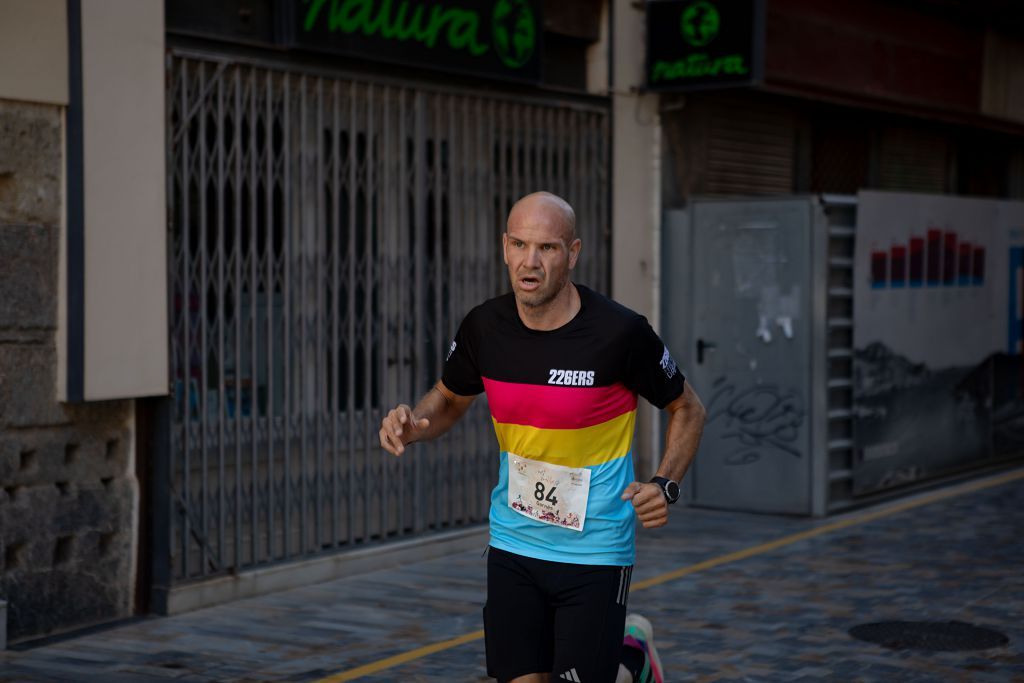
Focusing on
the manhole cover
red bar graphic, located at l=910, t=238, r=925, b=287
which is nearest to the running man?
the manhole cover

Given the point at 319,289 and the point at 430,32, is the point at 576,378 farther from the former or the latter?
the point at 430,32

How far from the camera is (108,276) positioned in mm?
8047

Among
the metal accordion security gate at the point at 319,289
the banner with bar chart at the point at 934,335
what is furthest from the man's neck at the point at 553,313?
the banner with bar chart at the point at 934,335

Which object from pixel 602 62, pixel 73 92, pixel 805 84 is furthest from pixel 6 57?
pixel 805 84

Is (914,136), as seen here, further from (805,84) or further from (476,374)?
(476,374)

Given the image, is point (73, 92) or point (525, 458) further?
point (73, 92)

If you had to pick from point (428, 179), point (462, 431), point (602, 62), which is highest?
point (602, 62)

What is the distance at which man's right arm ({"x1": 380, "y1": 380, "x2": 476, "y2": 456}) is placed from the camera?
489 cm

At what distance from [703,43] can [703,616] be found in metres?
5.11

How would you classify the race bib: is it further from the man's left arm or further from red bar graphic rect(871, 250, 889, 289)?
red bar graphic rect(871, 250, 889, 289)

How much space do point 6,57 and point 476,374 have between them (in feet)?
11.4

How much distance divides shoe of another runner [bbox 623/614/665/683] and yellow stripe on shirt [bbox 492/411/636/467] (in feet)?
2.96

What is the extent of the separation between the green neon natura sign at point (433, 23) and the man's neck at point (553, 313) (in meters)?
→ 4.53

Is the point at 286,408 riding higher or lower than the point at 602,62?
lower
